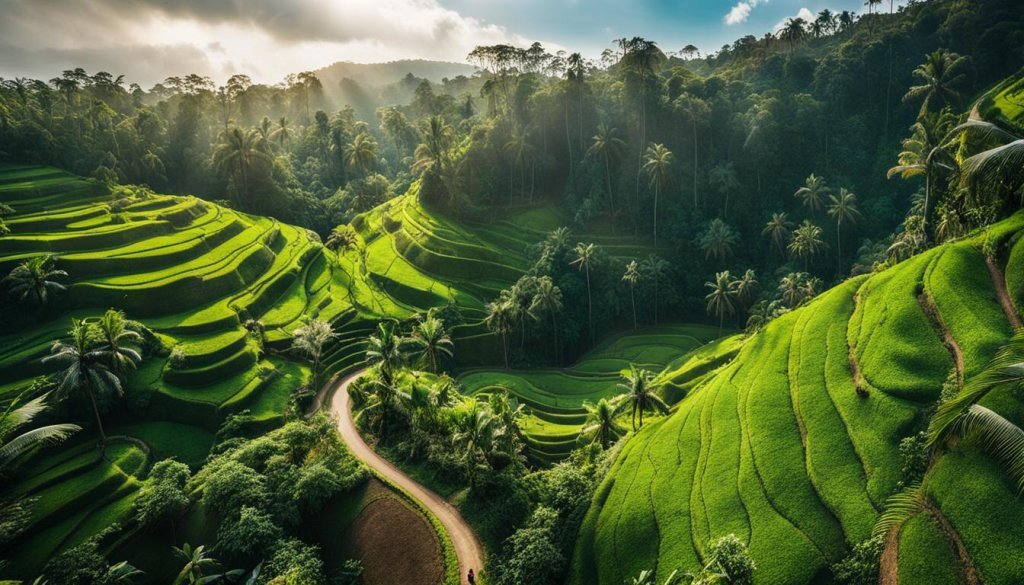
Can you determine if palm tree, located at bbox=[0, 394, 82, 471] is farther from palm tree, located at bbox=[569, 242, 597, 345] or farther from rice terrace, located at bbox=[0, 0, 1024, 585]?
palm tree, located at bbox=[569, 242, 597, 345]

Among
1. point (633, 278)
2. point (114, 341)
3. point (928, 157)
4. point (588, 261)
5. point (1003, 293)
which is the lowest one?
point (633, 278)

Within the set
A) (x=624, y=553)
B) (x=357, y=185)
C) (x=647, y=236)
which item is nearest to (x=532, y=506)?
(x=624, y=553)

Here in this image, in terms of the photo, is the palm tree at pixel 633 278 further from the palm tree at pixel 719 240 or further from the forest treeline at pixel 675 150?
the palm tree at pixel 719 240

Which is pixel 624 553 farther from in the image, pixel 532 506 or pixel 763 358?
pixel 763 358

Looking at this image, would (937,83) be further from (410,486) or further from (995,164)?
(410,486)

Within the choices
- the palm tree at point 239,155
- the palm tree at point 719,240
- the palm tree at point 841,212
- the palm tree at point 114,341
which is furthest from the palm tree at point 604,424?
the palm tree at point 239,155

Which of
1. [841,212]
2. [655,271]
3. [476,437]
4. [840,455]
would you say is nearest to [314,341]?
[476,437]

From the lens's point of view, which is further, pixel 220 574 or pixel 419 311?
pixel 419 311
